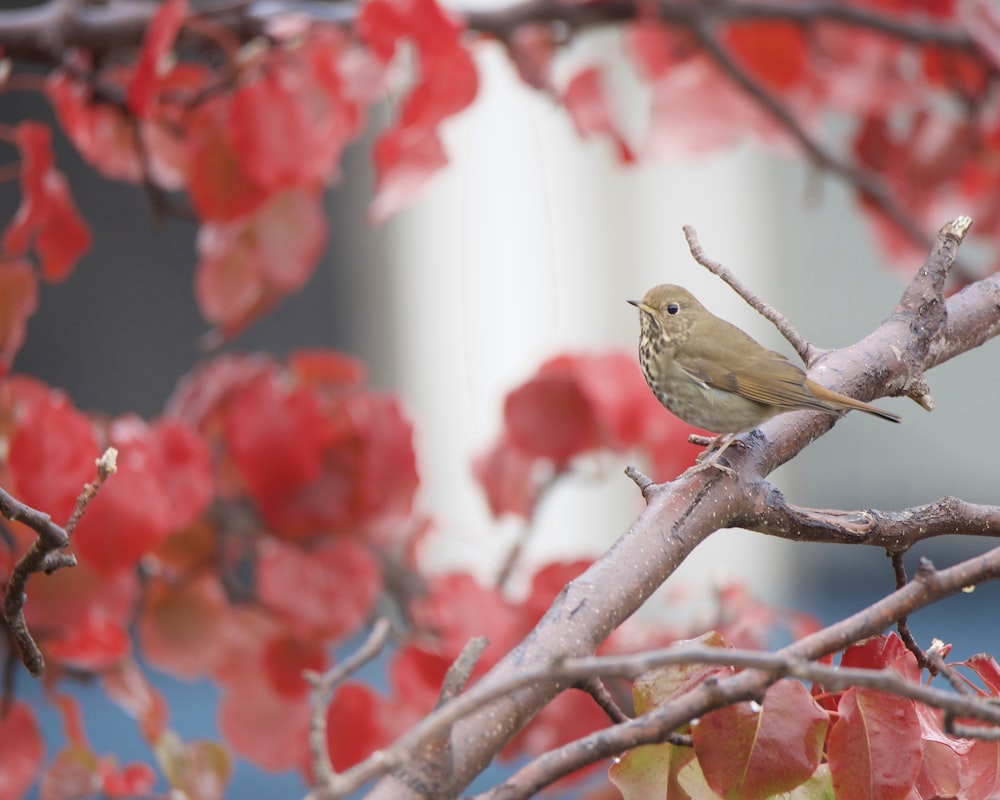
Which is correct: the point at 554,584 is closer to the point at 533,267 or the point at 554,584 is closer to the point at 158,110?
the point at 158,110

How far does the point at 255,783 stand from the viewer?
251 centimetres

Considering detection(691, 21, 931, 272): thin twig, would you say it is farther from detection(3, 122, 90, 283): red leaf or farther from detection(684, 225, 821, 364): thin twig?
detection(3, 122, 90, 283): red leaf

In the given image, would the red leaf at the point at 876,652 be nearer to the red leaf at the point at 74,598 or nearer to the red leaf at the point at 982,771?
the red leaf at the point at 982,771

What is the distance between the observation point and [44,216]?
89cm

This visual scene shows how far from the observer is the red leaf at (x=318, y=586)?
95 centimetres

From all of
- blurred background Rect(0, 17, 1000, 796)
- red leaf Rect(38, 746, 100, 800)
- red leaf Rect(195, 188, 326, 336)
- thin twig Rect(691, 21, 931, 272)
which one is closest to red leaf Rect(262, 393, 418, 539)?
red leaf Rect(195, 188, 326, 336)

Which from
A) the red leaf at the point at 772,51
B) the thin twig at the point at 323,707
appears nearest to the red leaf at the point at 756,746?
the thin twig at the point at 323,707

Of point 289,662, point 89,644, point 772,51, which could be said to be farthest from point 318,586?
point 772,51

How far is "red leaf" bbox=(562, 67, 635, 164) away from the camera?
3.48 ft

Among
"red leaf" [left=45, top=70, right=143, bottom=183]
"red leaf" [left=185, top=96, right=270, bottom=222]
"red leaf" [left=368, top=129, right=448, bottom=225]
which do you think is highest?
"red leaf" [left=45, top=70, right=143, bottom=183]

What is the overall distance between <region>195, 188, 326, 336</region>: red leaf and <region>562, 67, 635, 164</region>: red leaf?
0.25m

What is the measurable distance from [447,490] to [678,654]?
258 centimetres

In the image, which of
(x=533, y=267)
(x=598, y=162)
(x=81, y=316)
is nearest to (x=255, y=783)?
(x=81, y=316)

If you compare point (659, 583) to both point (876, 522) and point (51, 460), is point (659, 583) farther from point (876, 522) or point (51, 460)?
point (51, 460)
